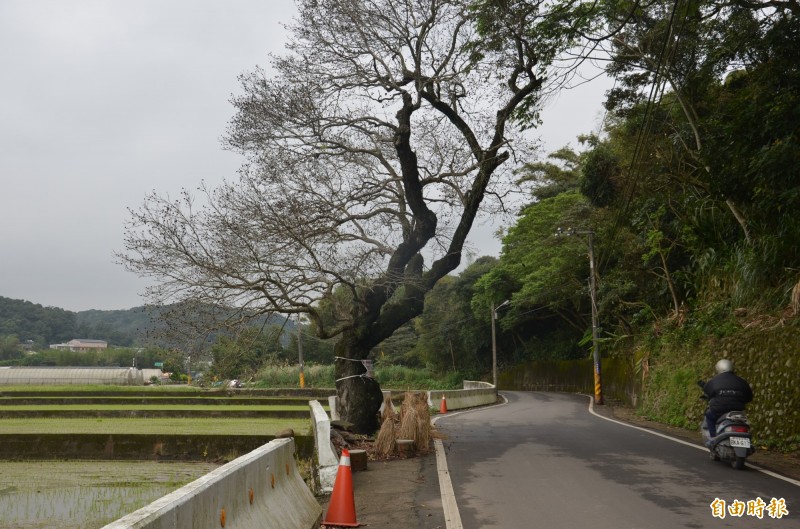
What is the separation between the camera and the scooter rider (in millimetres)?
11188

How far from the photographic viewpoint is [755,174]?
1410 cm

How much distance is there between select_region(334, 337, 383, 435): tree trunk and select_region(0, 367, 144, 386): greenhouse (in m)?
38.9

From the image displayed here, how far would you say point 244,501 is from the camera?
245 inches

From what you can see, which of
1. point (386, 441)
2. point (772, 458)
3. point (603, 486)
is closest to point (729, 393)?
point (772, 458)

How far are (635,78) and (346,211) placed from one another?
9.94 metres

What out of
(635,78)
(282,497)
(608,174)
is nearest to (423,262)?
(635,78)

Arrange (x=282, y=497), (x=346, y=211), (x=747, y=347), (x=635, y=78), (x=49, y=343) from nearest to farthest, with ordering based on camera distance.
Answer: (x=282, y=497) → (x=747, y=347) → (x=346, y=211) → (x=635, y=78) → (x=49, y=343)

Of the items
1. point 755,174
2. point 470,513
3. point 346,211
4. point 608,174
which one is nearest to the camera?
point 470,513

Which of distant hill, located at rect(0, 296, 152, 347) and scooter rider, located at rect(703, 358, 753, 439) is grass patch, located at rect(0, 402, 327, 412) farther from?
distant hill, located at rect(0, 296, 152, 347)

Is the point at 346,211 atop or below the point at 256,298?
atop

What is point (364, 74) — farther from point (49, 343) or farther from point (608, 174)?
point (49, 343)

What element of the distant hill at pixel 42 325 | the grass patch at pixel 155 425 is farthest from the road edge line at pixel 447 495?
the distant hill at pixel 42 325

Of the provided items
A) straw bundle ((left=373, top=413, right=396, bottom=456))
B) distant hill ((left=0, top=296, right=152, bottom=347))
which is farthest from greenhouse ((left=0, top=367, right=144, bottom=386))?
distant hill ((left=0, top=296, right=152, bottom=347))

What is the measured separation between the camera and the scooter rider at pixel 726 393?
11.2 meters
